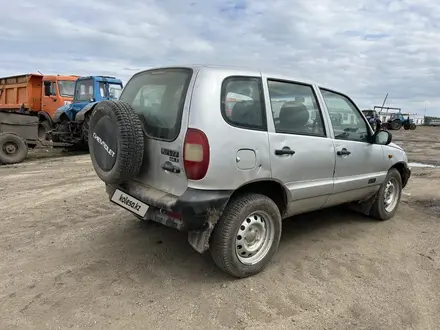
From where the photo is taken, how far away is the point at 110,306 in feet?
9.58

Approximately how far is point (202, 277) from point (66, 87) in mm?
12919

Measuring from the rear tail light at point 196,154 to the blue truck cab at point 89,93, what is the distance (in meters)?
10.0

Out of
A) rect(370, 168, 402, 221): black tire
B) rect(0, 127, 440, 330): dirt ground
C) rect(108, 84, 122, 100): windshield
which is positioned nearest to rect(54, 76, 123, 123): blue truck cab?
rect(108, 84, 122, 100): windshield

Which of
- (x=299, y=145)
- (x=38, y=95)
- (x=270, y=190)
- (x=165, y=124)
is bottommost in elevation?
(x=270, y=190)

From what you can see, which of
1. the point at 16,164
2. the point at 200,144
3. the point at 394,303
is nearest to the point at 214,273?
the point at 200,144

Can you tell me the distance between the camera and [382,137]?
456cm

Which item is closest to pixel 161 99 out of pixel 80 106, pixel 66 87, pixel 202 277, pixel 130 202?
pixel 130 202

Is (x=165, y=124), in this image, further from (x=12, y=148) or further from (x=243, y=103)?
(x=12, y=148)

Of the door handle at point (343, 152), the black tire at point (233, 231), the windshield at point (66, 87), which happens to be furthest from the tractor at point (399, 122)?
the black tire at point (233, 231)

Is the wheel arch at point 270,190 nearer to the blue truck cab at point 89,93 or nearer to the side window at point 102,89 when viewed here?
the blue truck cab at point 89,93

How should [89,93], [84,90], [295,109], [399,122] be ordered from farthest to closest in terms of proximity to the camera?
[399,122], [84,90], [89,93], [295,109]

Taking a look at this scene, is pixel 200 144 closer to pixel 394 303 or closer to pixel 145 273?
pixel 145 273

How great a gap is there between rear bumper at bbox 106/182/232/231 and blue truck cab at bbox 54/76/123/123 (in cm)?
988

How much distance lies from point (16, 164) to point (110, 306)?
348 inches
